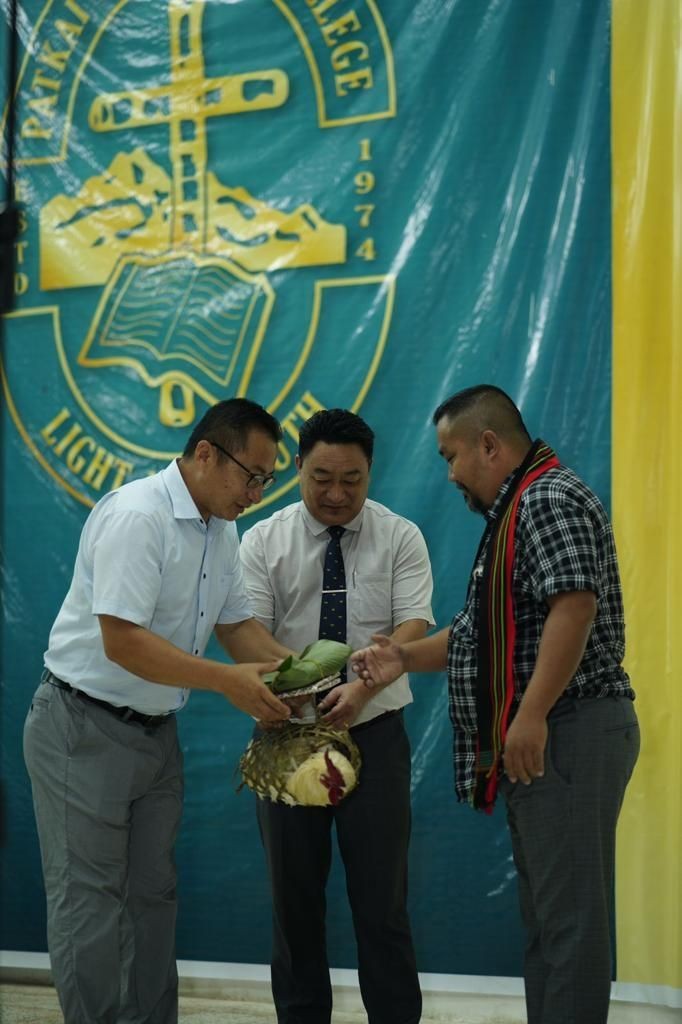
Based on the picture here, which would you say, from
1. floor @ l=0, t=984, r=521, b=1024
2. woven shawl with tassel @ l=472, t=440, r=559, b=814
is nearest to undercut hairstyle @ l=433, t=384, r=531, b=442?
woven shawl with tassel @ l=472, t=440, r=559, b=814

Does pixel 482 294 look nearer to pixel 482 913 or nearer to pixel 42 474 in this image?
pixel 42 474

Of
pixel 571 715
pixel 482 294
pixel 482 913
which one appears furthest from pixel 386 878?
pixel 482 294

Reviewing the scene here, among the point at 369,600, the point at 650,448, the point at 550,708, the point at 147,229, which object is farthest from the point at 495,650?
the point at 147,229

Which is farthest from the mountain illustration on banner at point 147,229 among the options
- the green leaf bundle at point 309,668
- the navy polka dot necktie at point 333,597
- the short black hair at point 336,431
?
the green leaf bundle at point 309,668

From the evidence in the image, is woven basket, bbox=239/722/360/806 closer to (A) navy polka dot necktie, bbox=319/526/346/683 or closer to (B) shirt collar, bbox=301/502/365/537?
(A) navy polka dot necktie, bbox=319/526/346/683

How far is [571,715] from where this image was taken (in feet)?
7.32

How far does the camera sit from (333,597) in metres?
2.87

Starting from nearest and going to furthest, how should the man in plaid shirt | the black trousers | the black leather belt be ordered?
the man in plaid shirt → the black leather belt → the black trousers

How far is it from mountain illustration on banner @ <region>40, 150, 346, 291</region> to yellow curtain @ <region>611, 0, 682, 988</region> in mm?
897

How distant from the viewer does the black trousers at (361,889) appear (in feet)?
8.94

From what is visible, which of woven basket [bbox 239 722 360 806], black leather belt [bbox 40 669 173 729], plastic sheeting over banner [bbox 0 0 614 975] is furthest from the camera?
plastic sheeting over banner [bbox 0 0 614 975]

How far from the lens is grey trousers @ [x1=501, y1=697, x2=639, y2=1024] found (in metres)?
2.15

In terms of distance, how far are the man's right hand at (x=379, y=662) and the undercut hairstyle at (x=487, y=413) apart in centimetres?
56

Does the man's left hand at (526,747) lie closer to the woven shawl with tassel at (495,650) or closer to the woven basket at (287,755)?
the woven shawl with tassel at (495,650)
